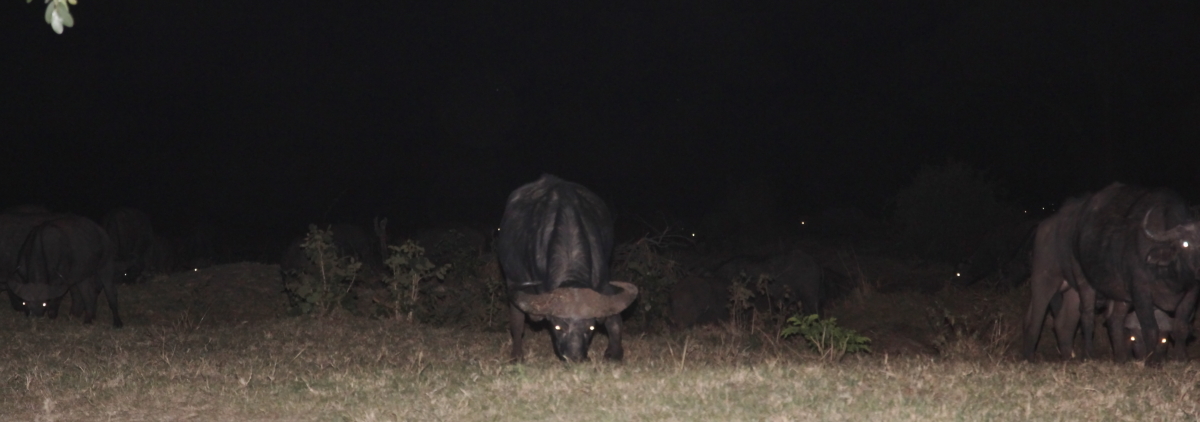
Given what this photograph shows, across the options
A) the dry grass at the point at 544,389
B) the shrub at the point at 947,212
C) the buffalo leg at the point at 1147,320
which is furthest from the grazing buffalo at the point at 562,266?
the shrub at the point at 947,212

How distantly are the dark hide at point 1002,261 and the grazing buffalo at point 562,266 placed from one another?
9.20m

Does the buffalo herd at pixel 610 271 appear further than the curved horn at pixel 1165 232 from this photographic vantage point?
No

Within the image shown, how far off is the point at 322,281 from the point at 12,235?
7.38m

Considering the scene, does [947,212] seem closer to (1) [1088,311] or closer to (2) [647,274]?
(2) [647,274]

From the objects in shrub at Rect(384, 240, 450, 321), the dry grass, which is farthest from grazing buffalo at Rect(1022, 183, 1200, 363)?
shrub at Rect(384, 240, 450, 321)

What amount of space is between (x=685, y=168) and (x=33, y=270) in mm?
59013

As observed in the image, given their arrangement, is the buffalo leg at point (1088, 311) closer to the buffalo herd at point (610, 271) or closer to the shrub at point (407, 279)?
the buffalo herd at point (610, 271)

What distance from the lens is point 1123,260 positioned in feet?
32.8

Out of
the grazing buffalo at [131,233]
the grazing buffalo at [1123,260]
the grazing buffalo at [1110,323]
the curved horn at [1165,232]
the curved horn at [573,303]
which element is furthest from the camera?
the grazing buffalo at [131,233]

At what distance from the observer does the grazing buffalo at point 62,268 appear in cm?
1427

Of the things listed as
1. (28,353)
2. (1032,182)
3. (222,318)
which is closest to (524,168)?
(1032,182)

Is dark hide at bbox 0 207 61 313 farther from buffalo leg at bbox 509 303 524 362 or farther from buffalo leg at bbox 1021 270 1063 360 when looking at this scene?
buffalo leg at bbox 1021 270 1063 360

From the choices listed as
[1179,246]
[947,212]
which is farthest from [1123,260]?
[947,212]

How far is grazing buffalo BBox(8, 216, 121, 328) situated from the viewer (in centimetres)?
1427
